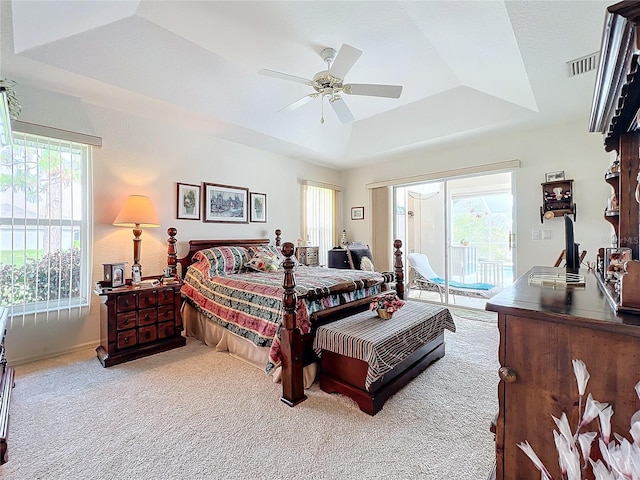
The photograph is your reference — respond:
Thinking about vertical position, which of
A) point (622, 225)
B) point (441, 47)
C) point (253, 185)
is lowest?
point (622, 225)

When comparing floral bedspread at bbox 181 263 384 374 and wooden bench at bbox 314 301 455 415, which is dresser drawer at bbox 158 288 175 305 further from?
wooden bench at bbox 314 301 455 415

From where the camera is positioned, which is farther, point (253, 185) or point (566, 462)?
point (253, 185)

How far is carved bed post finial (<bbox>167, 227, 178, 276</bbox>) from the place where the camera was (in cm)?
353

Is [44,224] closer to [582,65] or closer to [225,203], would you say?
[225,203]

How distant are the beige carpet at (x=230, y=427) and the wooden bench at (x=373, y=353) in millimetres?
98

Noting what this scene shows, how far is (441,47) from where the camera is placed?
104 inches

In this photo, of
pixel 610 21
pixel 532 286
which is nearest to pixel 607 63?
pixel 610 21

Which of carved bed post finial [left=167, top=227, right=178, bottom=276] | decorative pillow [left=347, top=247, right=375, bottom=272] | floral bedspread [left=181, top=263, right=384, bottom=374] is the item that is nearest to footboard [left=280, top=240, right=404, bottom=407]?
floral bedspread [left=181, top=263, right=384, bottom=374]

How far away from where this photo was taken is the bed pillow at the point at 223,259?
354 cm

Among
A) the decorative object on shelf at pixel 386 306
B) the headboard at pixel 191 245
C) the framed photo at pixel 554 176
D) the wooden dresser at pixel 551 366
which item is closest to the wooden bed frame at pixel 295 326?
the decorative object on shelf at pixel 386 306

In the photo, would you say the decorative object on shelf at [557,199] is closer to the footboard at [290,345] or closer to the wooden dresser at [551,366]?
the wooden dresser at [551,366]

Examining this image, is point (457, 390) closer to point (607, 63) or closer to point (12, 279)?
point (607, 63)

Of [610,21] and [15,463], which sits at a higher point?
[610,21]

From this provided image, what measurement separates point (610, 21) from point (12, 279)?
4.14 metres
